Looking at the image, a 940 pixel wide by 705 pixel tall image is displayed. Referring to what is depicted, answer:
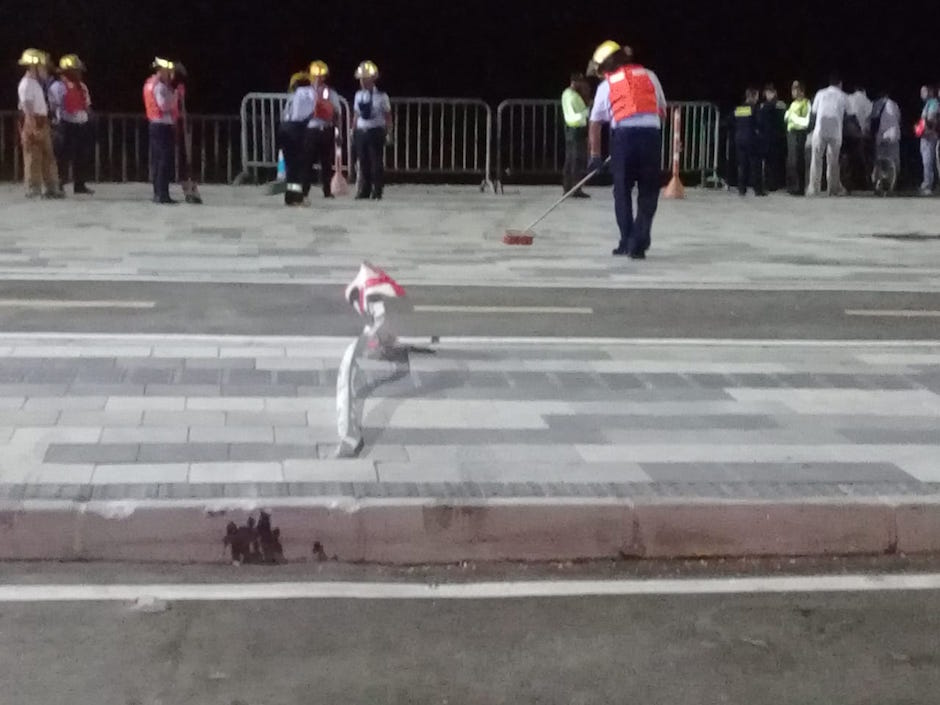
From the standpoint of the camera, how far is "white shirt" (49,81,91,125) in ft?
62.6

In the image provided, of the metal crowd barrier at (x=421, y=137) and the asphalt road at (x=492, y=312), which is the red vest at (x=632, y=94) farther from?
the metal crowd barrier at (x=421, y=137)

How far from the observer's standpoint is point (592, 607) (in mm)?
4395

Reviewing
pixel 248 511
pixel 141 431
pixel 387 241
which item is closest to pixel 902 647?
pixel 248 511

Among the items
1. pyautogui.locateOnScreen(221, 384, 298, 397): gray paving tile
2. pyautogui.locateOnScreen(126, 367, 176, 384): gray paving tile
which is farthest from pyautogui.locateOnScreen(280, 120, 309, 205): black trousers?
pyautogui.locateOnScreen(221, 384, 298, 397): gray paving tile

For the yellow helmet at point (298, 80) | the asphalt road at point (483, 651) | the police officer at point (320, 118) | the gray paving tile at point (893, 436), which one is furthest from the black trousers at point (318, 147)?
the asphalt road at point (483, 651)

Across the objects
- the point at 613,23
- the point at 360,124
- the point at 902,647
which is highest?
the point at 613,23

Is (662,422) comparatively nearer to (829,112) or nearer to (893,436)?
(893,436)

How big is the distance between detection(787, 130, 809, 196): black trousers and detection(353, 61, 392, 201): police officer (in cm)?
658

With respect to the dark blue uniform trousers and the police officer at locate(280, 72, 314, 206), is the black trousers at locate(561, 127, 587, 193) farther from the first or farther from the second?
the dark blue uniform trousers

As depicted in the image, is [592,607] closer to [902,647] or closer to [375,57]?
[902,647]

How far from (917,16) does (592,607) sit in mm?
28258

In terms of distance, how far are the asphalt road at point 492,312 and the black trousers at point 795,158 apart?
12463 millimetres

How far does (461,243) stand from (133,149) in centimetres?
1235

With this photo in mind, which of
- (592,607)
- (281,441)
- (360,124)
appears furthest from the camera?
(360,124)
